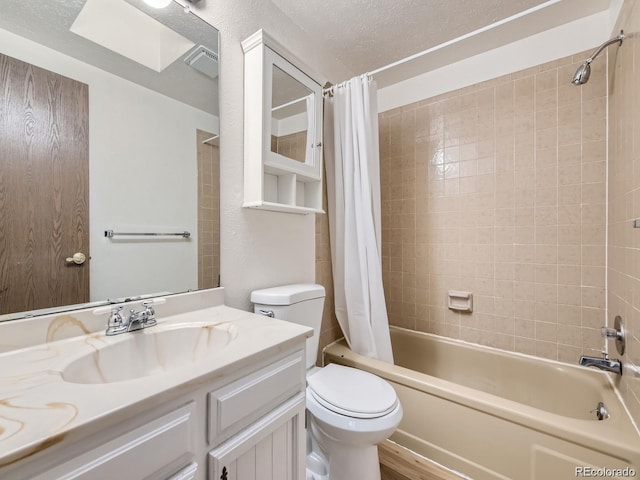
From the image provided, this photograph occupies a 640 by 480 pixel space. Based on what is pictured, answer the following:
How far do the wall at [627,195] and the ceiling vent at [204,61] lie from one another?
1.69 meters

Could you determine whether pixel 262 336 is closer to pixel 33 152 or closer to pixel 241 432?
pixel 241 432

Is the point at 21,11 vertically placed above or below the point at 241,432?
above

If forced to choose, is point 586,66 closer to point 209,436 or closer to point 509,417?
point 509,417

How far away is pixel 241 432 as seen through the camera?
70 cm

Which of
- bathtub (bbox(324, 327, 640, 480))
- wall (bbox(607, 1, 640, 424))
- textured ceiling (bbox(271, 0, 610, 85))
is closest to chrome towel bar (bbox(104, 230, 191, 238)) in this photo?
bathtub (bbox(324, 327, 640, 480))

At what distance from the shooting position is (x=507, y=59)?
177cm

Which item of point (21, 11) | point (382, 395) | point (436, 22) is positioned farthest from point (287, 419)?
point (436, 22)

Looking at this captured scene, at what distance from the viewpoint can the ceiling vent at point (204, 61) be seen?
115cm

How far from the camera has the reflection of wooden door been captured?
0.74 m

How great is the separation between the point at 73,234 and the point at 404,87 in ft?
7.53

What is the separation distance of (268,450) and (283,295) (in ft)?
1.99

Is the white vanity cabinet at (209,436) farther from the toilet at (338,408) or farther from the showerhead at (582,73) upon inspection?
the showerhead at (582,73)

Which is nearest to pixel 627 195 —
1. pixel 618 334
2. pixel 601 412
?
pixel 618 334

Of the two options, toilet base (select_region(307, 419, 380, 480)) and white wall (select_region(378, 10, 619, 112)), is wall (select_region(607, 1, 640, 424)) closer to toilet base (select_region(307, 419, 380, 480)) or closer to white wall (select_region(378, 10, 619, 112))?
white wall (select_region(378, 10, 619, 112))
